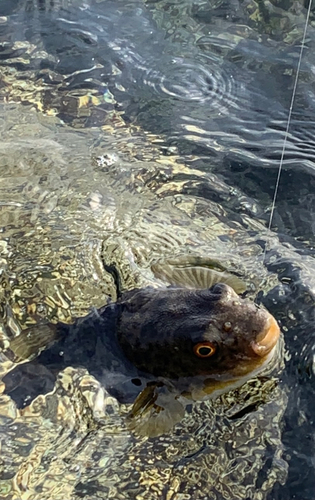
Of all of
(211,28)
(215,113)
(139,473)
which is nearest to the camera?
(139,473)

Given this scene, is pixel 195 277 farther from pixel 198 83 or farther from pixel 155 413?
pixel 198 83

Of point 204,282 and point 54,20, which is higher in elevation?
point 54,20

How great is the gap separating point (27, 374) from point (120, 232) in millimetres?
1412

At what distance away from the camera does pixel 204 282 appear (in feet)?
13.5

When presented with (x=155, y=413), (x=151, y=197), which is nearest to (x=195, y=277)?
(x=155, y=413)

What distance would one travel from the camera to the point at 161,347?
3.55m

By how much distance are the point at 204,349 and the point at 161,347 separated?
29cm

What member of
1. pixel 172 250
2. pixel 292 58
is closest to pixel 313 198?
pixel 172 250

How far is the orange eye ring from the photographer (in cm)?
335

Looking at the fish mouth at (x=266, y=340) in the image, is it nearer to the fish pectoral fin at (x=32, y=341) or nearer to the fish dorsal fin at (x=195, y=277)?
the fish dorsal fin at (x=195, y=277)

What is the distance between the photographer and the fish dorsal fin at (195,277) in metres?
4.09

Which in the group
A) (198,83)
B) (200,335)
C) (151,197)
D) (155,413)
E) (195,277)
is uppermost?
(198,83)

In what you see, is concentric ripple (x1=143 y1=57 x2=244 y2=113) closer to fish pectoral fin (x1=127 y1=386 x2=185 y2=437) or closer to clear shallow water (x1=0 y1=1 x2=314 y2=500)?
clear shallow water (x1=0 y1=1 x2=314 y2=500)

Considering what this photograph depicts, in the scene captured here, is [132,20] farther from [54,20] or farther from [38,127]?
[38,127]
